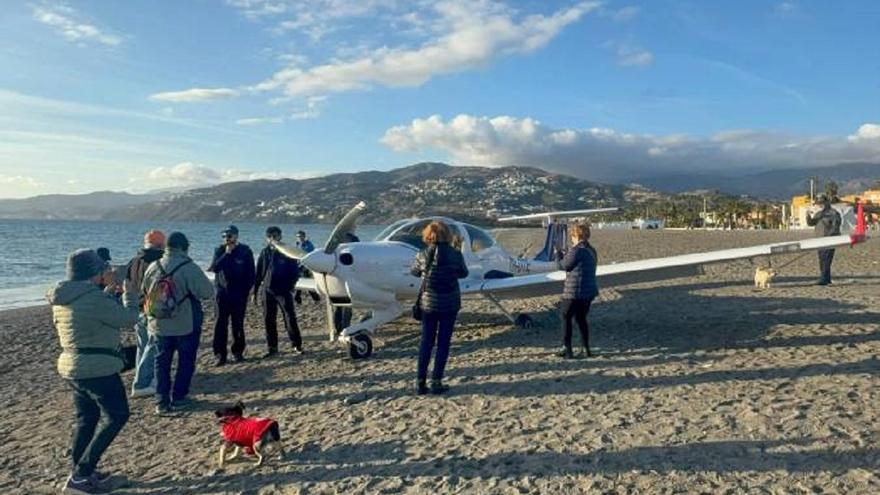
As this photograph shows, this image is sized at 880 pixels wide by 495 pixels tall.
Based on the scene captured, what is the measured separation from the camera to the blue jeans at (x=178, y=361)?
6699 mm

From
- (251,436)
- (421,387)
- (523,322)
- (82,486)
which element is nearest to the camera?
(82,486)

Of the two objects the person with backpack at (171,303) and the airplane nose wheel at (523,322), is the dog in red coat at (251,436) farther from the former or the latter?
the airplane nose wheel at (523,322)

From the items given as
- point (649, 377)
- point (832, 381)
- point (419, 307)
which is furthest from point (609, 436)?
point (832, 381)

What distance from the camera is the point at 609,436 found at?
521cm

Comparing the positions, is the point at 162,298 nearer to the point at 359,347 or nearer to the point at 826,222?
the point at 359,347

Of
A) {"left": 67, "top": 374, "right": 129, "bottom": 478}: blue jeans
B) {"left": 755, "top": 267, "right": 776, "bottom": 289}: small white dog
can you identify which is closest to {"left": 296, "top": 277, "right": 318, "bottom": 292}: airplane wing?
{"left": 67, "top": 374, "right": 129, "bottom": 478}: blue jeans

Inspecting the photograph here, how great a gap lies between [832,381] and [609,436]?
3.05m

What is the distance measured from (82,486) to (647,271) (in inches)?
308

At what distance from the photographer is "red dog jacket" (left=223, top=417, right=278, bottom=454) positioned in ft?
16.2

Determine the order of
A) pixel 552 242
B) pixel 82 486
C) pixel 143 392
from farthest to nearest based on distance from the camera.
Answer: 1. pixel 552 242
2. pixel 143 392
3. pixel 82 486

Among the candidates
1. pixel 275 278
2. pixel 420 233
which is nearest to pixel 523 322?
pixel 420 233

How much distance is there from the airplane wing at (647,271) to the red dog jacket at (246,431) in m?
5.22

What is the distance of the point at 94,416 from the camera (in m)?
4.79

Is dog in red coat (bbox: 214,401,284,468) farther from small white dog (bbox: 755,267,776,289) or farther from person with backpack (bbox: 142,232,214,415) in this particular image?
small white dog (bbox: 755,267,776,289)
